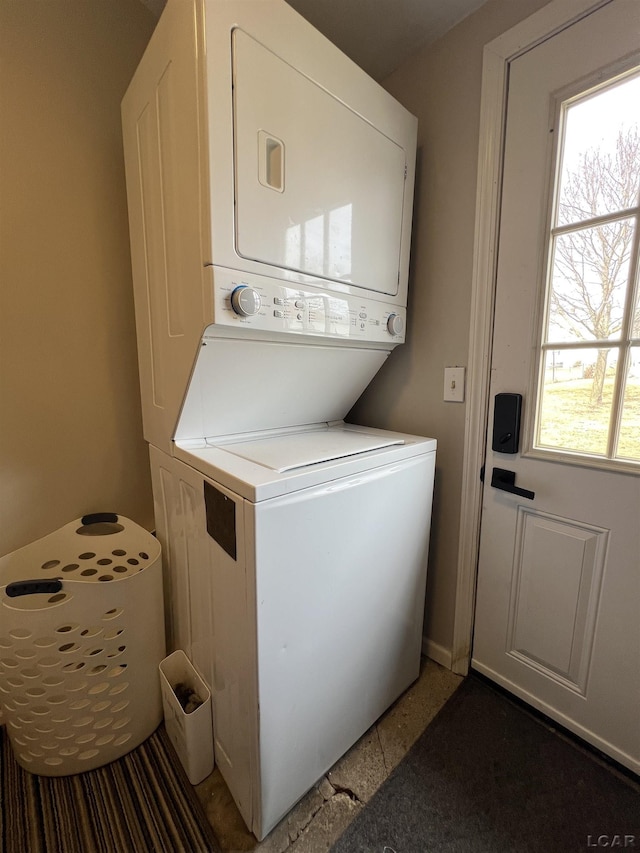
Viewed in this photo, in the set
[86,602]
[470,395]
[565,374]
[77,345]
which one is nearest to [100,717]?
[86,602]

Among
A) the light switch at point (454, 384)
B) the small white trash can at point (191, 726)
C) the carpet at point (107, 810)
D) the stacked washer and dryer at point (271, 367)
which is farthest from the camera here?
the light switch at point (454, 384)

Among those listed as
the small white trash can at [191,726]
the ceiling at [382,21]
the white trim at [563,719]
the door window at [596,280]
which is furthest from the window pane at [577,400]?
the small white trash can at [191,726]

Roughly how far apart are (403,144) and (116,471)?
168cm

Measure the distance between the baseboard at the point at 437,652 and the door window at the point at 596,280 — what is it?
3.40 ft

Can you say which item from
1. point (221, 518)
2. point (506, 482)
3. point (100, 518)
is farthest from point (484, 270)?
point (100, 518)

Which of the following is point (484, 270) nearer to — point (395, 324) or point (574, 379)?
point (395, 324)

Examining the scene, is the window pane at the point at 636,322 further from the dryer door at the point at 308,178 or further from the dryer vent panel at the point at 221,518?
the dryer vent panel at the point at 221,518

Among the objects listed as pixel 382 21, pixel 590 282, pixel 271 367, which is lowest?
pixel 271 367

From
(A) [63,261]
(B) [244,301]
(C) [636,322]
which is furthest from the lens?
(A) [63,261]

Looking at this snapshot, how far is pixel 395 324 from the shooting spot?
1378 mm

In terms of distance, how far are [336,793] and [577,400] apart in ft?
4.78

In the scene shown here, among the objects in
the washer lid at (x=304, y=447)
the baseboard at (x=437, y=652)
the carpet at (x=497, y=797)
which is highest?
the washer lid at (x=304, y=447)

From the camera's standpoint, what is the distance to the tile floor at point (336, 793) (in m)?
1.00

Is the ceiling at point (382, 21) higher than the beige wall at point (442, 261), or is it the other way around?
the ceiling at point (382, 21)
